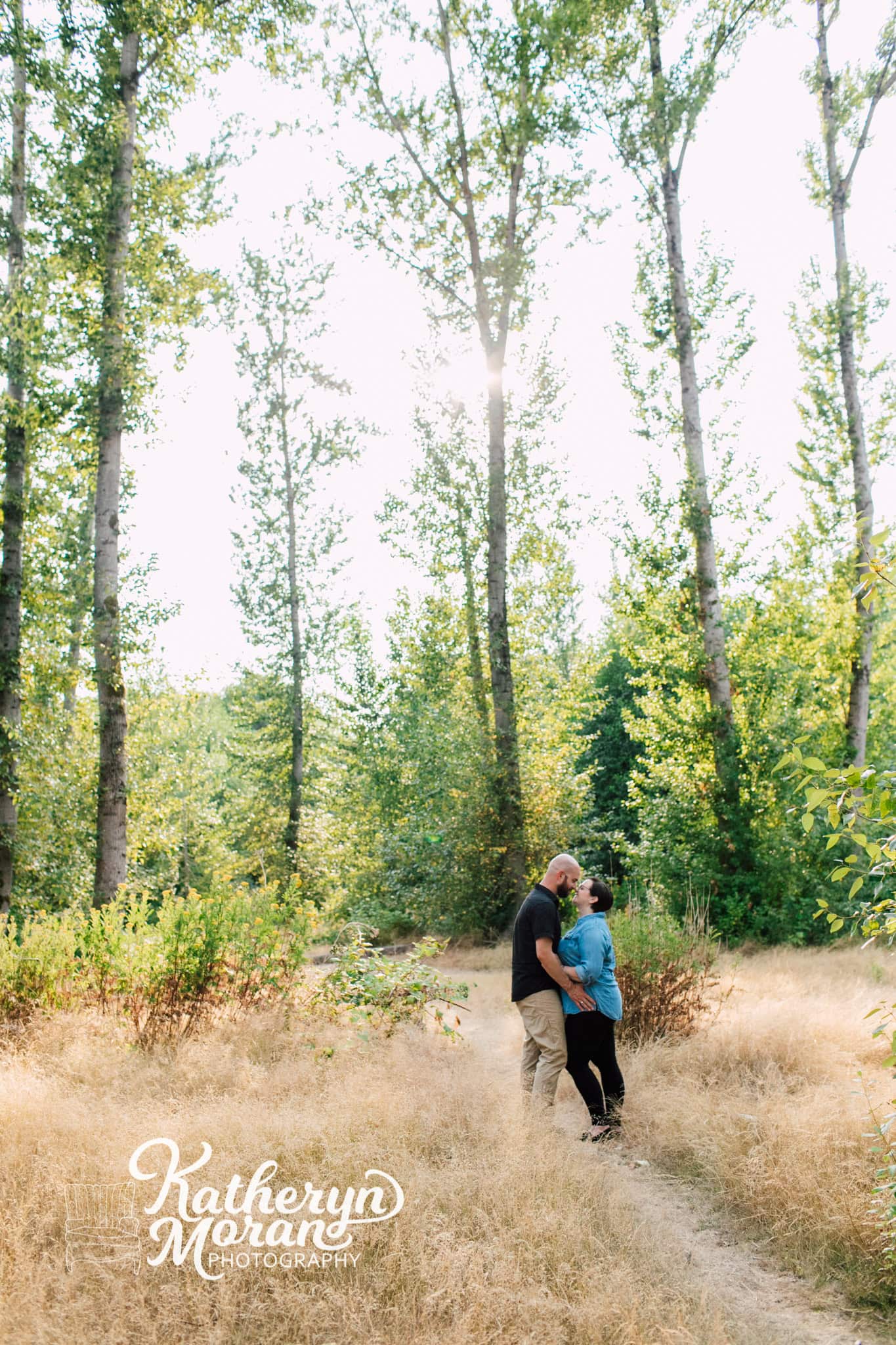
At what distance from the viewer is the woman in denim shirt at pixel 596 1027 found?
19.4 feet

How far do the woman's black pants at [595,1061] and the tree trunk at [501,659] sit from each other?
378 inches

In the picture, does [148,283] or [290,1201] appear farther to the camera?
[148,283]

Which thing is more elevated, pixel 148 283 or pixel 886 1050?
pixel 148 283

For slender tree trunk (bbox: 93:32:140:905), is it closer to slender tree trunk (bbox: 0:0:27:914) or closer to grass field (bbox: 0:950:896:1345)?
slender tree trunk (bbox: 0:0:27:914)

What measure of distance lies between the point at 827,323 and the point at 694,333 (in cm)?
371

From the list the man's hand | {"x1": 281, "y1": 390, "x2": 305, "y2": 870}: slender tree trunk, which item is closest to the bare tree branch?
{"x1": 281, "y1": 390, "x2": 305, "y2": 870}: slender tree trunk

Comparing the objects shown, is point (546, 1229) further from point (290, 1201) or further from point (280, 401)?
point (280, 401)

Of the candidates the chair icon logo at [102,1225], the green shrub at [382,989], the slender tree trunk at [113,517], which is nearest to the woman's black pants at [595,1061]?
the green shrub at [382,989]

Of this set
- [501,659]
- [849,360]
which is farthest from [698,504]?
[849,360]

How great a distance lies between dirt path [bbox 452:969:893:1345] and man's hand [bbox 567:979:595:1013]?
768 millimetres

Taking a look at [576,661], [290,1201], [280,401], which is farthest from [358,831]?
[290,1201]

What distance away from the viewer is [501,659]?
51.7 ft

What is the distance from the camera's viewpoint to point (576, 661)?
2605 centimetres

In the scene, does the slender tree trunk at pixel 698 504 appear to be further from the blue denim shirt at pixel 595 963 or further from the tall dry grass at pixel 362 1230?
the tall dry grass at pixel 362 1230
